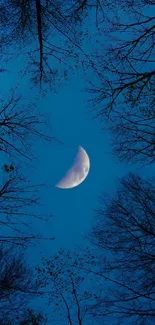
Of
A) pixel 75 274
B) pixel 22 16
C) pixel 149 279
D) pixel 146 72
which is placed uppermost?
pixel 22 16

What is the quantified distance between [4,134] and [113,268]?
4601mm

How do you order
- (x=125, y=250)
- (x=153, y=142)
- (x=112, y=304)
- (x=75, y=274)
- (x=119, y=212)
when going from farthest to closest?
(x=75, y=274) → (x=119, y=212) → (x=125, y=250) → (x=112, y=304) → (x=153, y=142)

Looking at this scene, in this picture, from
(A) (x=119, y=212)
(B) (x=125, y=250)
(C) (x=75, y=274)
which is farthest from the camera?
(C) (x=75, y=274)

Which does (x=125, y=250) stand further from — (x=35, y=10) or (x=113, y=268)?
(x=35, y=10)

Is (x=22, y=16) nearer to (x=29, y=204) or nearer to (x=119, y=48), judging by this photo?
(x=119, y=48)

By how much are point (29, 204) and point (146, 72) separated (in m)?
4.03

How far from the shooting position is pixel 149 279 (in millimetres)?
6359

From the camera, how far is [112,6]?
5.23m

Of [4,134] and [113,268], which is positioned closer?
[4,134]

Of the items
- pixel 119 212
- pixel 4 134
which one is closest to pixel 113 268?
pixel 119 212

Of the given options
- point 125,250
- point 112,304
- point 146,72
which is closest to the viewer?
point 146,72

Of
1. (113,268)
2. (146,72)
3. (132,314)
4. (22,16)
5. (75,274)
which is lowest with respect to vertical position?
(132,314)

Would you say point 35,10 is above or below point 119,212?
above

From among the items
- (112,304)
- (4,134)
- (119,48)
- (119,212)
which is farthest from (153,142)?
(112,304)
